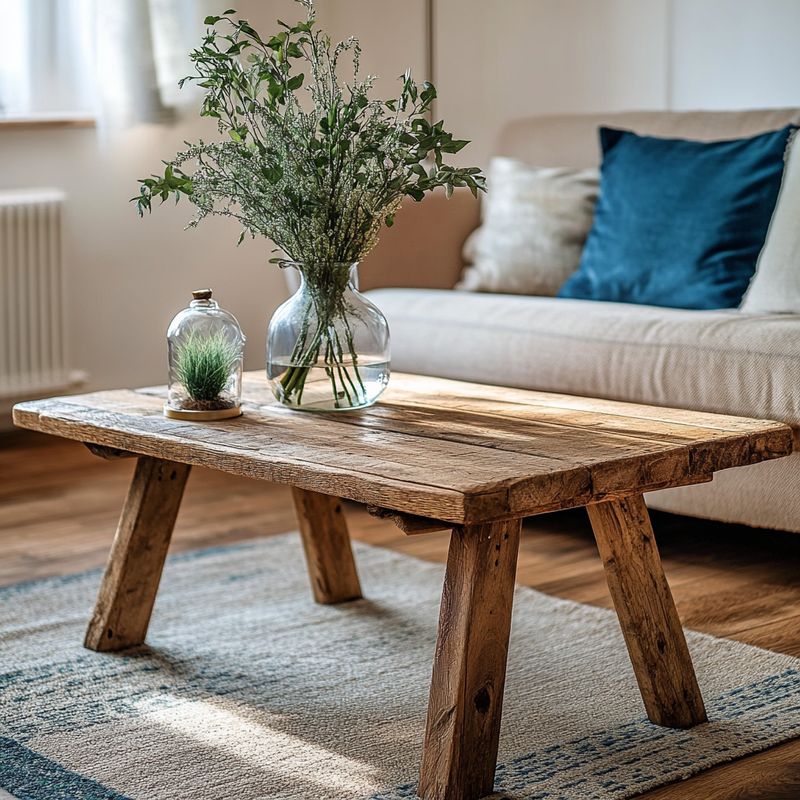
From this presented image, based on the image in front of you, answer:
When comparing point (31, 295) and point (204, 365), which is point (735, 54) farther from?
point (204, 365)

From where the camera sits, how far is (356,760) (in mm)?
1638

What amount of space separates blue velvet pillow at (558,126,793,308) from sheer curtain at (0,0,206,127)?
1457mm

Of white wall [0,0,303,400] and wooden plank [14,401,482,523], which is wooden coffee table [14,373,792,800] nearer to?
wooden plank [14,401,482,523]

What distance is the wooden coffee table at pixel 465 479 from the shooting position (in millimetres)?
1490

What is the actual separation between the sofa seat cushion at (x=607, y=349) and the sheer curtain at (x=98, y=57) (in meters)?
1.22

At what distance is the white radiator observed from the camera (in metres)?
3.62

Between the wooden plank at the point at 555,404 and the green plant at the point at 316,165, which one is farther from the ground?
the green plant at the point at 316,165

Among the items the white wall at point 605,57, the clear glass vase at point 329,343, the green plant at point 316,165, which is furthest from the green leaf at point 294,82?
the white wall at point 605,57

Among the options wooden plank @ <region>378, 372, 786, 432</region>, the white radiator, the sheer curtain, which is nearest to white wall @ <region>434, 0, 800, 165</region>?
the sheer curtain

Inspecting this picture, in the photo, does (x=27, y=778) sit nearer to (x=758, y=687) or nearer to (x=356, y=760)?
(x=356, y=760)

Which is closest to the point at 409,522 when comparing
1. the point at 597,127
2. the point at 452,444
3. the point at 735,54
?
the point at 452,444

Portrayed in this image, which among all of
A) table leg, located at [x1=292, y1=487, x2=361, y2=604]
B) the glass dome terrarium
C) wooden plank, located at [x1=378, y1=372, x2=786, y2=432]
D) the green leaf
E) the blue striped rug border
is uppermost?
the green leaf

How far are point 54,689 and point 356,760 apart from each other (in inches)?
20.3

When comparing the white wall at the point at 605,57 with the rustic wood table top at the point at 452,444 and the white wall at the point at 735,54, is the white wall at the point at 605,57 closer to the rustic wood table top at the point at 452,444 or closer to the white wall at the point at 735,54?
the white wall at the point at 735,54
